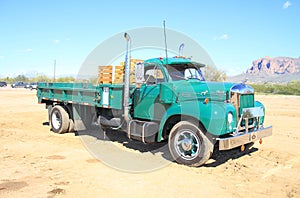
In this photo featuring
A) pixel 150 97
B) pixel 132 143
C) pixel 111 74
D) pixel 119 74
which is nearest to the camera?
pixel 150 97

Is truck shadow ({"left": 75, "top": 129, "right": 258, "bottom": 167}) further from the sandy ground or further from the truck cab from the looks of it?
the truck cab

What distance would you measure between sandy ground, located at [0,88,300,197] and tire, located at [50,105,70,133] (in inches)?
59.7

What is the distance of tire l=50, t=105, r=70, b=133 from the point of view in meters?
9.05

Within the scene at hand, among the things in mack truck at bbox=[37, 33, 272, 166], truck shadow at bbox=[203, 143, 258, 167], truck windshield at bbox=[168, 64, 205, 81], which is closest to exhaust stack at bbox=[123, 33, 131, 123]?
mack truck at bbox=[37, 33, 272, 166]

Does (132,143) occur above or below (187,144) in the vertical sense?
below

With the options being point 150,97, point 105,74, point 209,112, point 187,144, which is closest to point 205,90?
point 209,112

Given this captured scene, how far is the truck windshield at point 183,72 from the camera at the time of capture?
6.68 meters

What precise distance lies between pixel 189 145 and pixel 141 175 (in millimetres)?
1199

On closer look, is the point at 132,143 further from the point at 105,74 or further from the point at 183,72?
the point at 183,72

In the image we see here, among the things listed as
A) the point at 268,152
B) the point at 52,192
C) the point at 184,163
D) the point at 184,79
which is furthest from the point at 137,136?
the point at 268,152

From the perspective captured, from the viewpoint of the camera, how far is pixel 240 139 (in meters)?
5.46

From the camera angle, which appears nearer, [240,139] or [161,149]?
[240,139]

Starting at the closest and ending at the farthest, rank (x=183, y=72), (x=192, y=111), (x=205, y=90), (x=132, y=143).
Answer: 1. (x=192, y=111)
2. (x=205, y=90)
3. (x=183, y=72)
4. (x=132, y=143)

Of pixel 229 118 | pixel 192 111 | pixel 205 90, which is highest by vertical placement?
pixel 205 90
